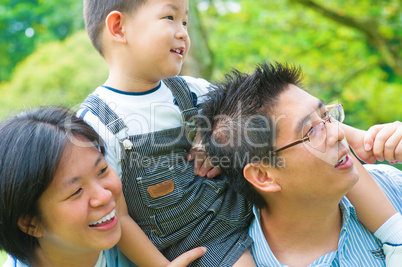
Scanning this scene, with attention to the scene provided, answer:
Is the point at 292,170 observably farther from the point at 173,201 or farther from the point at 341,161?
the point at 173,201

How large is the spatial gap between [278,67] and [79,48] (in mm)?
9797

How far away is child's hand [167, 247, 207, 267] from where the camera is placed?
1.77 meters

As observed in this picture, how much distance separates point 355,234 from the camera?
183cm

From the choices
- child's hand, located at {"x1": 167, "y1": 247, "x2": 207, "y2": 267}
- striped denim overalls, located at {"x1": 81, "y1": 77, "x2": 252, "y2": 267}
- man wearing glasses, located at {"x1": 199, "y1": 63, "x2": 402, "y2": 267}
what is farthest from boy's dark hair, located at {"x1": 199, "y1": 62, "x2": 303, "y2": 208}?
child's hand, located at {"x1": 167, "y1": 247, "x2": 207, "y2": 267}

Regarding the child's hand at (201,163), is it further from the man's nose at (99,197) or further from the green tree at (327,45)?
the green tree at (327,45)

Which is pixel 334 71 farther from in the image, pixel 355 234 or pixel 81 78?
pixel 355 234

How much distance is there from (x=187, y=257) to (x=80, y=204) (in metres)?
0.54

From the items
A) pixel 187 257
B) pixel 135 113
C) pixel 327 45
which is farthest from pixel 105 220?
pixel 327 45

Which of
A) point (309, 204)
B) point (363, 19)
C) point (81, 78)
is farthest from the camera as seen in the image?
point (81, 78)

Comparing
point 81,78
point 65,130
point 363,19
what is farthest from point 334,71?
point 65,130

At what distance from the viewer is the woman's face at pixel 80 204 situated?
4.96 feet

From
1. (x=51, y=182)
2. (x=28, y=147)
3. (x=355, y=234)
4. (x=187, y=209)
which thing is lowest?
(x=355, y=234)

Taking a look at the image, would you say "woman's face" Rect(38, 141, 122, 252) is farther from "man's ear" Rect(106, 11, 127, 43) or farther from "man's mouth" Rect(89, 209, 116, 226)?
"man's ear" Rect(106, 11, 127, 43)

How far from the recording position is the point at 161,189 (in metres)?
1.86
